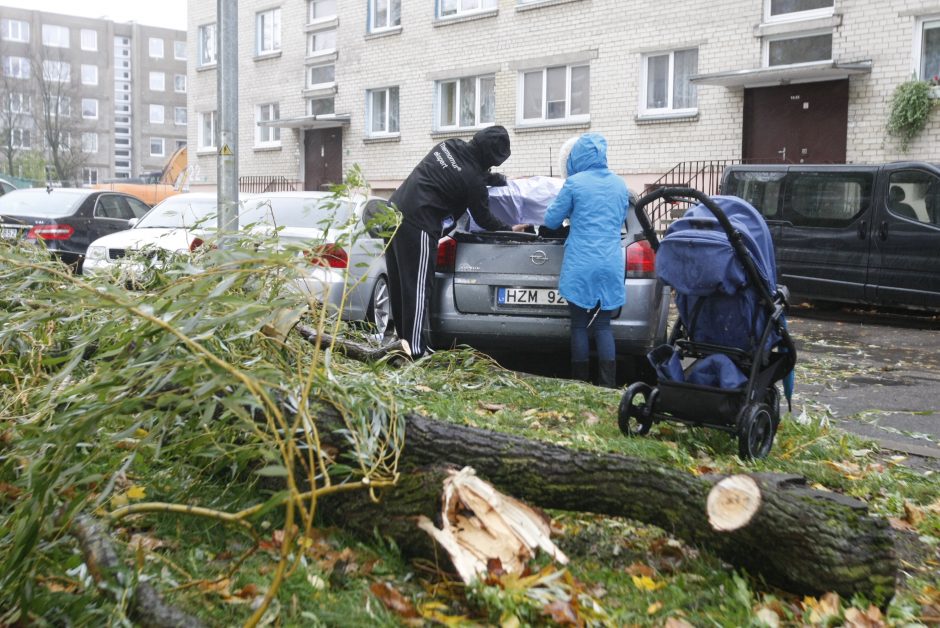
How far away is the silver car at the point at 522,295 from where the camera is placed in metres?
7.21

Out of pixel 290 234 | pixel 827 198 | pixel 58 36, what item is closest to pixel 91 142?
pixel 58 36

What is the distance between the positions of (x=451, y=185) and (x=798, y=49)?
46.5ft

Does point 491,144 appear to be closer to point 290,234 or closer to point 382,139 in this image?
point 290,234

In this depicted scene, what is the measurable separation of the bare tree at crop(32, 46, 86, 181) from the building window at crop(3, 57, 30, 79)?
29.9 ft

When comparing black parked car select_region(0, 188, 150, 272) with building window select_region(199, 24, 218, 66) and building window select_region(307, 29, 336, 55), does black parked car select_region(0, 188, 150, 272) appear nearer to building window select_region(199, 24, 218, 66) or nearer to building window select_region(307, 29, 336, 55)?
building window select_region(307, 29, 336, 55)

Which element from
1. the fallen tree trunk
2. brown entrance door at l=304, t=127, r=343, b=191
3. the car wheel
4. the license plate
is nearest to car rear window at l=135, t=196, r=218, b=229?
the car wheel

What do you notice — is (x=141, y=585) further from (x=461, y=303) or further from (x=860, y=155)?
(x=860, y=155)

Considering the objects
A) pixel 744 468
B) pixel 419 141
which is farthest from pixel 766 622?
pixel 419 141

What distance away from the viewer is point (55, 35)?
8469 cm

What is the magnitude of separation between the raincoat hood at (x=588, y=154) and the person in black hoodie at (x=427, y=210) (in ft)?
2.13

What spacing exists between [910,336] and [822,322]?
144 cm

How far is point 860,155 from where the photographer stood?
18.0m

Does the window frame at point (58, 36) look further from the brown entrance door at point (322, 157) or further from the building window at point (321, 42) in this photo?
the brown entrance door at point (322, 157)

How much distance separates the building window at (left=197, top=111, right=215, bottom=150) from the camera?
111 ft
